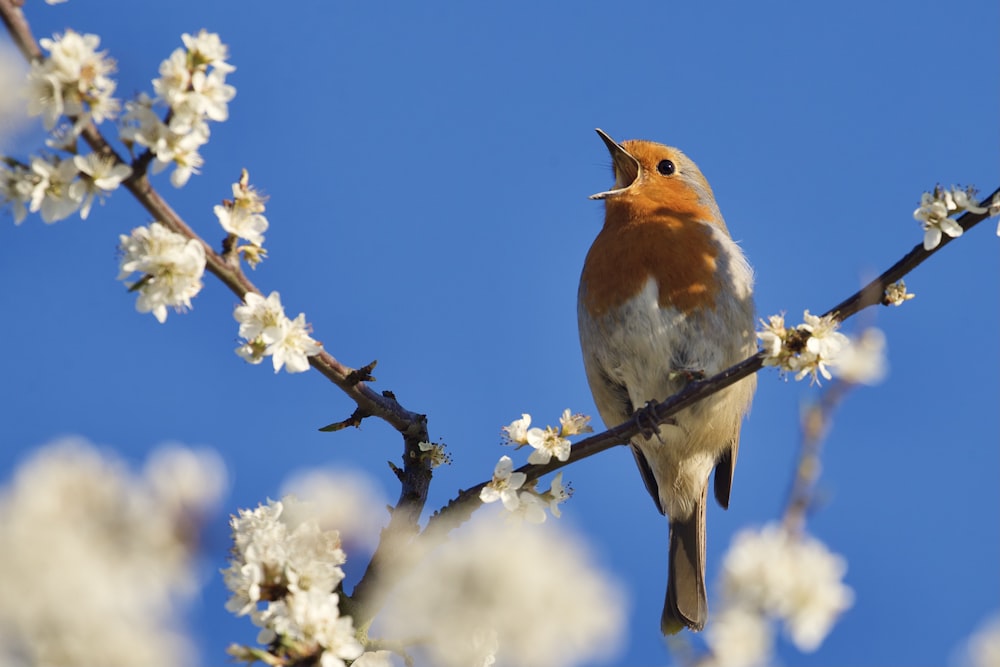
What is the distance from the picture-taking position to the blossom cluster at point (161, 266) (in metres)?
2.43

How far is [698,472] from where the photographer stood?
5.62 m

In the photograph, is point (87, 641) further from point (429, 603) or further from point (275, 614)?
point (429, 603)

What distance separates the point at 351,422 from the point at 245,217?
663 mm

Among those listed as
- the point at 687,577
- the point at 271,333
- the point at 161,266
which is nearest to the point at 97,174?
the point at 161,266

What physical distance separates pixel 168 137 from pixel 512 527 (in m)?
1.41

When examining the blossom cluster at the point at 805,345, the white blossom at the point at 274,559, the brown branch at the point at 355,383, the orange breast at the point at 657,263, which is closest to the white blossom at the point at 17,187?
the brown branch at the point at 355,383

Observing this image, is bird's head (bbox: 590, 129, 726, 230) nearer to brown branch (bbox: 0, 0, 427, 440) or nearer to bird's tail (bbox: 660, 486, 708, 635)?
bird's tail (bbox: 660, 486, 708, 635)

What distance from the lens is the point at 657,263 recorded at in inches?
199

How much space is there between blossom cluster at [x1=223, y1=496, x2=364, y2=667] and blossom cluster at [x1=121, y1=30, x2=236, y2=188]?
0.86 metres

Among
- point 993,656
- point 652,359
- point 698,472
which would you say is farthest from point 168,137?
point 698,472

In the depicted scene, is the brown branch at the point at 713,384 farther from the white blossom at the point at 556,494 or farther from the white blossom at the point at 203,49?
the white blossom at the point at 203,49

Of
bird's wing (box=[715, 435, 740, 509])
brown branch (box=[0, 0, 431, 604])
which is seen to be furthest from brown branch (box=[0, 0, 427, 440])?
bird's wing (box=[715, 435, 740, 509])

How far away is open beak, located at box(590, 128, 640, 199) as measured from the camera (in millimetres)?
Answer: 6059

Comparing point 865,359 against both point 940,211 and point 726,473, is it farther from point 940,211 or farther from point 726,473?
point 726,473
